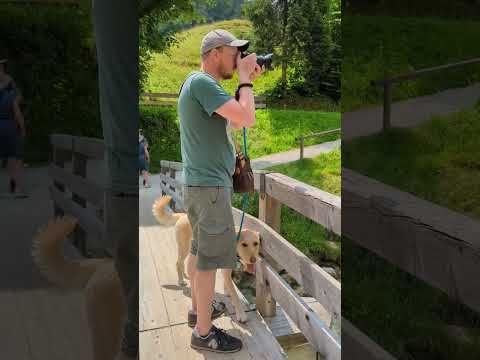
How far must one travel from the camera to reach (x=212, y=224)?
1.89 m

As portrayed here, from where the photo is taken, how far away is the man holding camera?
175 centimetres

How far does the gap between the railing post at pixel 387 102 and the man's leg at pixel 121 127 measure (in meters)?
0.54

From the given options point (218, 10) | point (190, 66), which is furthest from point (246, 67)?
point (218, 10)

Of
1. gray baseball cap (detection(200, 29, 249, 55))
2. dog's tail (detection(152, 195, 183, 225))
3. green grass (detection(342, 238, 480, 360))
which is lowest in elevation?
dog's tail (detection(152, 195, 183, 225))

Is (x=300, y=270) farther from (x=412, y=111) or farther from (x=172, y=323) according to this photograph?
(x=412, y=111)

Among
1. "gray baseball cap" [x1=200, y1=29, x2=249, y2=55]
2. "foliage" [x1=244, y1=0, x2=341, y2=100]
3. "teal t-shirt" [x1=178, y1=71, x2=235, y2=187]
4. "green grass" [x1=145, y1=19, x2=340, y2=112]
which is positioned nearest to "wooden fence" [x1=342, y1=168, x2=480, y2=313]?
"teal t-shirt" [x1=178, y1=71, x2=235, y2=187]

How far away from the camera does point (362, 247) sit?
1149 millimetres

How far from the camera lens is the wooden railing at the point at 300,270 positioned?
6.34ft

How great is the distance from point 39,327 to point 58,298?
0.07m

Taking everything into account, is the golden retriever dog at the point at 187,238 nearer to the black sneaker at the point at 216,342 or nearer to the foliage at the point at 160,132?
the black sneaker at the point at 216,342

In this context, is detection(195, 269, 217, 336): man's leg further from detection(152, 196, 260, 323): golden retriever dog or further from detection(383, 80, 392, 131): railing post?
detection(383, 80, 392, 131): railing post

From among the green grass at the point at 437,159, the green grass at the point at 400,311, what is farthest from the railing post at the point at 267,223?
the green grass at the point at 437,159

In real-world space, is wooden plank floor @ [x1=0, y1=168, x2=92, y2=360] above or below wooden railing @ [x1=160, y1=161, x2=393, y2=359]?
above

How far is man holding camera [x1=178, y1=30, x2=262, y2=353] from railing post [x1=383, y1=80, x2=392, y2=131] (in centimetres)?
71
